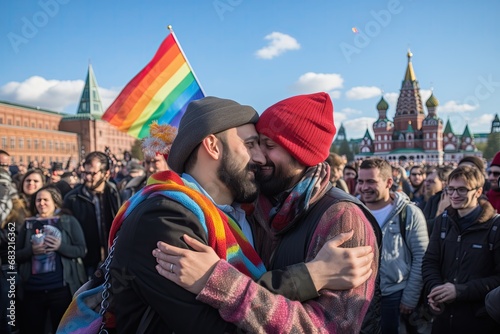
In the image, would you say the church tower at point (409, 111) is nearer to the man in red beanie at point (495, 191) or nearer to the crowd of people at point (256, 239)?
the man in red beanie at point (495, 191)

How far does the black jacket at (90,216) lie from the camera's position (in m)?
5.55

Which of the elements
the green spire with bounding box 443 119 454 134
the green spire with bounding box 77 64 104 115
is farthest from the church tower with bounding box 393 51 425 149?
the green spire with bounding box 77 64 104 115

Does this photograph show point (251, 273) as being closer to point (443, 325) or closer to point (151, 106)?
point (443, 325)

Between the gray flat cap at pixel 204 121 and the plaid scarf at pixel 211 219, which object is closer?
the plaid scarf at pixel 211 219

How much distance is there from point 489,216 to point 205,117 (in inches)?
118

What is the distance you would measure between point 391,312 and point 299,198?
284cm

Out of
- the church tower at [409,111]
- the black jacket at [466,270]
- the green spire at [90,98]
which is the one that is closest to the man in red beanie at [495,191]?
the black jacket at [466,270]

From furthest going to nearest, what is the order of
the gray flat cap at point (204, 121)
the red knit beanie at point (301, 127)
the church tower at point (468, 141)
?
1. the church tower at point (468, 141)
2. the red knit beanie at point (301, 127)
3. the gray flat cap at point (204, 121)

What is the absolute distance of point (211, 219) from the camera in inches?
64.8

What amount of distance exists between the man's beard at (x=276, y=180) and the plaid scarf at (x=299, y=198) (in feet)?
0.34

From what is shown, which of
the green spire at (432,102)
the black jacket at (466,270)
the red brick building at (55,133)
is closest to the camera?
the black jacket at (466,270)

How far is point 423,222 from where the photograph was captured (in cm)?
408

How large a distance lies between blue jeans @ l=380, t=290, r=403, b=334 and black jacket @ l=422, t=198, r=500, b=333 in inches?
13.1

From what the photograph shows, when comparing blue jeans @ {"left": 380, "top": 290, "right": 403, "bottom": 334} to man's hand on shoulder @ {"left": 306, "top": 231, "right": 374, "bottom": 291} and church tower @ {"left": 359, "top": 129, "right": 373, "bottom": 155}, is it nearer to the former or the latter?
man's hand on shoulder @ {"left": 306, "top": 231, "right": 374, "bottom": 291}
